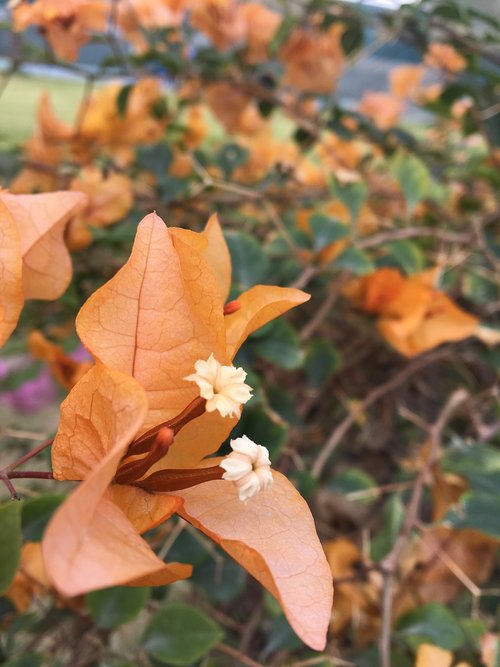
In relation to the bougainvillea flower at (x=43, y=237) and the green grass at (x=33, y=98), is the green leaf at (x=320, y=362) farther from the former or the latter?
the green grass at (x=33, y=98)

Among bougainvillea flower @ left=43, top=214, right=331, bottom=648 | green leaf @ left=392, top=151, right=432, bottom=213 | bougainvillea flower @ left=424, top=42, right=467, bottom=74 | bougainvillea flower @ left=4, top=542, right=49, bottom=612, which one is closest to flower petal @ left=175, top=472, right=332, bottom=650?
bougainvillea flower @ left=43, top=214, right=331, bottom=648

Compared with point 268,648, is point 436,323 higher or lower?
A: higher

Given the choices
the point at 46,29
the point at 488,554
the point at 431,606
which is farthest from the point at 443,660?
the point at 46,29

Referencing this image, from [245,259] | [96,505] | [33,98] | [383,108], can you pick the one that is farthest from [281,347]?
[33,98]

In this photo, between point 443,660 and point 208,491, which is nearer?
point 208,491

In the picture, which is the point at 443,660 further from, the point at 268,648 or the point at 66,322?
the point at 66,322

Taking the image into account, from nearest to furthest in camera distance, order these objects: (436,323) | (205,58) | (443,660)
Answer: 1. (443,660)
2. (436,323)
3. (205,58)
